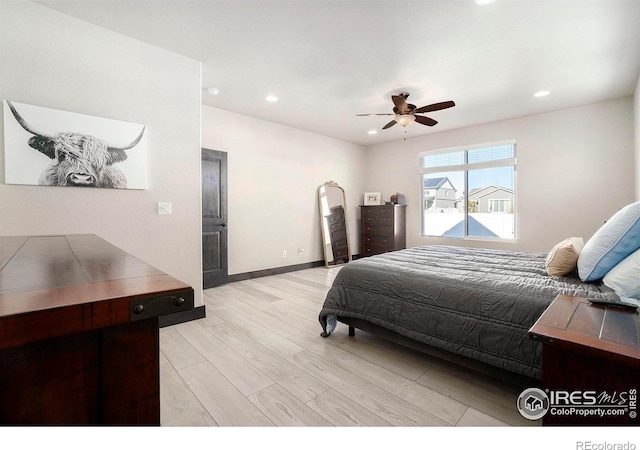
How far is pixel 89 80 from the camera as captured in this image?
2.39 metres

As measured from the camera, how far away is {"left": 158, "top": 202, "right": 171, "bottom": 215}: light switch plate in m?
2.79

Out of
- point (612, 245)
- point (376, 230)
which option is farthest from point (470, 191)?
point (612, 245)

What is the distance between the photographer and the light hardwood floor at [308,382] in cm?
152

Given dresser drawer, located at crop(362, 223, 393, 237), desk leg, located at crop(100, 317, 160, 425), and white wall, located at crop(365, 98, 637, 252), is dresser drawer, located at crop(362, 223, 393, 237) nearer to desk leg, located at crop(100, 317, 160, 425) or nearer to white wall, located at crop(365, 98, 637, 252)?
white wall, located at crop(365, 98, 637, 252)

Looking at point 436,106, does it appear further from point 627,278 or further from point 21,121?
point 21,121

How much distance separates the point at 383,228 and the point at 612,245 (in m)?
4.35

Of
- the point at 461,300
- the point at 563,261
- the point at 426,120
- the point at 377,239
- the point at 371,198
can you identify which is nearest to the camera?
the point at 461,300

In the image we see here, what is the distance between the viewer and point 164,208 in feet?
9.26

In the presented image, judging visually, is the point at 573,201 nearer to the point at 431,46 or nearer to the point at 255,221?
the point at 431,46

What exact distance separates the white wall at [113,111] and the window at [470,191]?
14.7ft

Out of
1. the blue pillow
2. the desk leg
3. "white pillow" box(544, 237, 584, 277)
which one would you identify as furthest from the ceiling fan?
the desk leg

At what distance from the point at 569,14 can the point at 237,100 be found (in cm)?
360

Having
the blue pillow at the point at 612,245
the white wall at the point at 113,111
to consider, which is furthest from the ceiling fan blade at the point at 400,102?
the blue pillow at the point at 612,245
